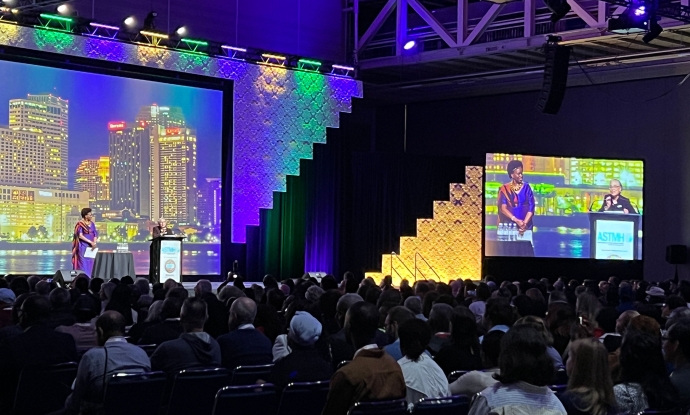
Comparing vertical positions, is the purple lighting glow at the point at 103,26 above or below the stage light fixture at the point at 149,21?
below

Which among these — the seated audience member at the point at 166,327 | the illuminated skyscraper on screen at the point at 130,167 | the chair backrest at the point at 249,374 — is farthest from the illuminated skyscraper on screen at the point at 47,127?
the chair backrest at the point at 249,374

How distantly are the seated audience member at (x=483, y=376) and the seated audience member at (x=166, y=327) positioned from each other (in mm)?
2308

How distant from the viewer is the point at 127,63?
15.9 meters

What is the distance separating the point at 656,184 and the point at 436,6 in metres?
5.98

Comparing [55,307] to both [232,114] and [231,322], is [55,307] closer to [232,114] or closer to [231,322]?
[231,322]

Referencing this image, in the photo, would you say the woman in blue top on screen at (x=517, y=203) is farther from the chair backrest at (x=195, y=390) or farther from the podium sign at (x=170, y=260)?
the chair backrest at (x=195, y=390)

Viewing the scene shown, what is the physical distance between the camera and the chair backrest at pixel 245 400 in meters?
4.30

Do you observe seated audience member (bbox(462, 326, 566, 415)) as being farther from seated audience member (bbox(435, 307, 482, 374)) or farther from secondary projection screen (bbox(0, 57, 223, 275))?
secondary projection screen (bbox(0, 57, 223, 275))

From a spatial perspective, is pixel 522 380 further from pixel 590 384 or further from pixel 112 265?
pixel 112 265

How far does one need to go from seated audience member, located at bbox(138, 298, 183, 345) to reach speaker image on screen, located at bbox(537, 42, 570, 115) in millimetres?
9850

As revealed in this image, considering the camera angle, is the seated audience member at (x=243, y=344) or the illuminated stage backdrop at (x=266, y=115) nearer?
the seated audience member at (x=243, y=344)

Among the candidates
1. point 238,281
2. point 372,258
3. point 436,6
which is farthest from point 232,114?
point 238,281

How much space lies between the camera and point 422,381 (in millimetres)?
4586

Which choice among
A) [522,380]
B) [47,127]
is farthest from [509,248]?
[522,380]
